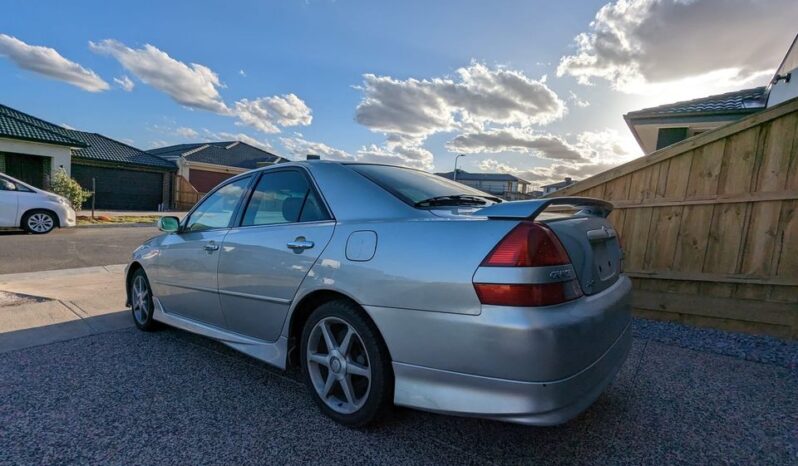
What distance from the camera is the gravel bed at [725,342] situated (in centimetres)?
347

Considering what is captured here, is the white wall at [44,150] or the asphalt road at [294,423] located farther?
the white wall at [44,150]

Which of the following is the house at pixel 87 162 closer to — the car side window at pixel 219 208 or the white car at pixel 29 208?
the white car at pixel 29 208

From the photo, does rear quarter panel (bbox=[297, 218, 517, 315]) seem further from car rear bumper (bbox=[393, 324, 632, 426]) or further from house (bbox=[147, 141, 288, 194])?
house (bbox=[147, 141, 288, 194])

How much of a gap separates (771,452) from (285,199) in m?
3.13

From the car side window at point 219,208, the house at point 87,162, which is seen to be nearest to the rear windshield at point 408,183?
the car side window at point 219,208

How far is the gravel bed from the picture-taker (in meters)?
3.47

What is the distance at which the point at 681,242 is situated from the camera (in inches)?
169

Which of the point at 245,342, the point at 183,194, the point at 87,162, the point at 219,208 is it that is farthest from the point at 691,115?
the point at 87,162

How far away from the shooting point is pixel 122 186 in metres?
22.3

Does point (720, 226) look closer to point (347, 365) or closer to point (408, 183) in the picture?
point (408, 183)

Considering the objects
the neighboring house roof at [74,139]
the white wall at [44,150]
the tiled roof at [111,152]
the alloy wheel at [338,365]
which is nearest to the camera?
the alloy wheel at [338,365]

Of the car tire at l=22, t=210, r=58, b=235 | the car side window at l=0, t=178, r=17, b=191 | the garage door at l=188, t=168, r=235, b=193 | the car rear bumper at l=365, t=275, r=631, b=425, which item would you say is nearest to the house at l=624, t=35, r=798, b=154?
the car rear bumper at l=365, t=275, r=631, b=425

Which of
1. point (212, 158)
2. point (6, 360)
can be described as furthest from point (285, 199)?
point (212, 158)

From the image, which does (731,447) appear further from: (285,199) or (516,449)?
(285,199)
